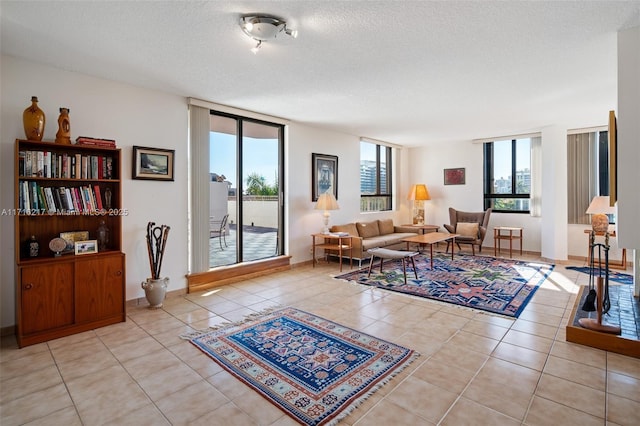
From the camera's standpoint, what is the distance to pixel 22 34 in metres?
2.71

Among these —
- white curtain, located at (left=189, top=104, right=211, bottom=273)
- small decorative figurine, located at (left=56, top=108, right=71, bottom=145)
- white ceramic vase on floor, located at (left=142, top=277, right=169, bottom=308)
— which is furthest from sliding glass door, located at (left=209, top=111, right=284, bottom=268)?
small decorative figurine, located at (left=56, top=108, right=71, bottom=145)

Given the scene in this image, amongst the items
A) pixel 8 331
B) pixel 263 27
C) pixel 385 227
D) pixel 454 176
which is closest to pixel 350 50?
pixel 263 27

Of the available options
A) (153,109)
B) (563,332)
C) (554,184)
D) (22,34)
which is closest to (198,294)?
(153,109)

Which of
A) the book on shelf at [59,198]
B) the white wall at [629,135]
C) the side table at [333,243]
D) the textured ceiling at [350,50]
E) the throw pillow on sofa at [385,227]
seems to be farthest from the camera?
the throw pillow on sofa at [385,227]

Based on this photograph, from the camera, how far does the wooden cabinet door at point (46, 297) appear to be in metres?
2.84

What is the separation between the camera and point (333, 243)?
20.8 ft

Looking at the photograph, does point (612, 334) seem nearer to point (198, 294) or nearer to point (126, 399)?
point (126, 399)

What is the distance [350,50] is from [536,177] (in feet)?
19.0

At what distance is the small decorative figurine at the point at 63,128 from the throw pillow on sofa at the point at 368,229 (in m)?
4.83

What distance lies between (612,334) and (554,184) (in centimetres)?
412

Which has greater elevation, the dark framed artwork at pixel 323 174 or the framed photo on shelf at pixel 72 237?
the dark framed artwork at pixel 323 174

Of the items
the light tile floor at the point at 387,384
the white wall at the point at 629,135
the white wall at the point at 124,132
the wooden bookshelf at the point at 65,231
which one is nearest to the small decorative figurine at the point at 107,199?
the wooden bookshelf at the point at 65,231

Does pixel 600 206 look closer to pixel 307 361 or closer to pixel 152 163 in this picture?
pixel 307 361

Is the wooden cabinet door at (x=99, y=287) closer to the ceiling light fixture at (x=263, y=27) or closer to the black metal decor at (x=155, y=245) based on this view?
the black metal decor at (x=155, y=245)
